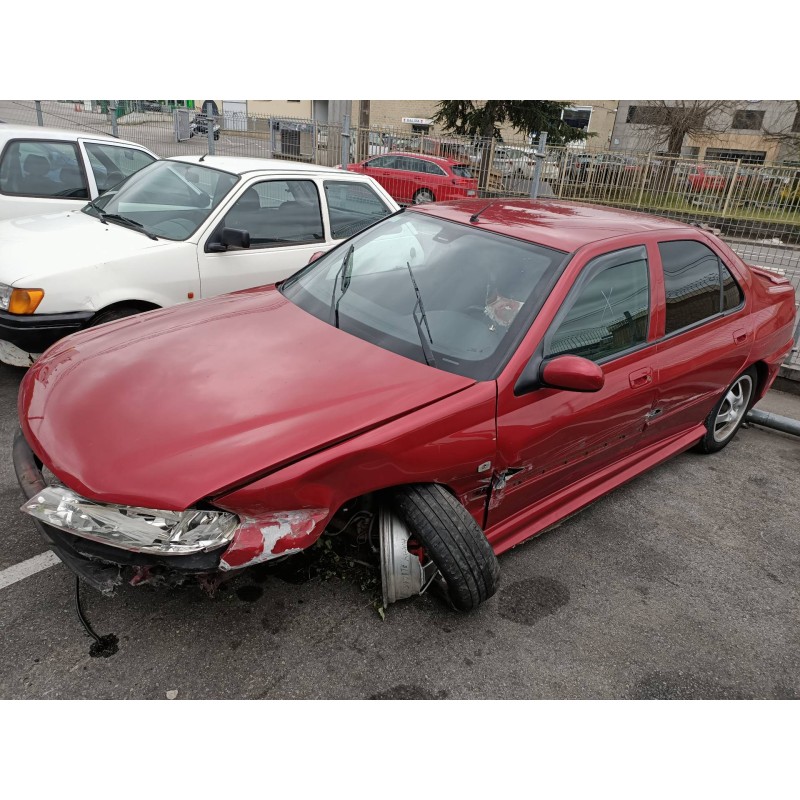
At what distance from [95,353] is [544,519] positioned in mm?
2313

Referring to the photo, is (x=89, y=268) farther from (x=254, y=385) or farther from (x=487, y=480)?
(x=487, y=480)

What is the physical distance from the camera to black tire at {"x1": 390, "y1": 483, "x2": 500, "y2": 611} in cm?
247

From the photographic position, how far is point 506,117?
23.5 meters

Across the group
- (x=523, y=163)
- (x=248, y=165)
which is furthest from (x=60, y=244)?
(x=523, y=163)

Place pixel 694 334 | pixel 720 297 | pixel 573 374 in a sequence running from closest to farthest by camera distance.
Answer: pixel 573 374 < pixel 694 334 < pixel 720 297

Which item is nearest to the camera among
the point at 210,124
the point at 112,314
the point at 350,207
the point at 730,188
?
the point at 112,314

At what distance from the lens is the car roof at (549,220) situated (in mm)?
3160

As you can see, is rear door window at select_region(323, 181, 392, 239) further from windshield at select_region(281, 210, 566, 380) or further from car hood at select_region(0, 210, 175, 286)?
windshield at select_region(281, 210, 566, 380)

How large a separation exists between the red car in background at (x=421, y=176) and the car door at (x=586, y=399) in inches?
349

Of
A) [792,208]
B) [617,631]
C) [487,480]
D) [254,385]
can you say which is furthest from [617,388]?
[792,208]

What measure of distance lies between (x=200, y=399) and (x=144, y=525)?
542 millimetres

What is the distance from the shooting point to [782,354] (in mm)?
4625

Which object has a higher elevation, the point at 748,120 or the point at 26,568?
the point at 748,120

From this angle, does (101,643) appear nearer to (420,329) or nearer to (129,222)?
(420,329)
